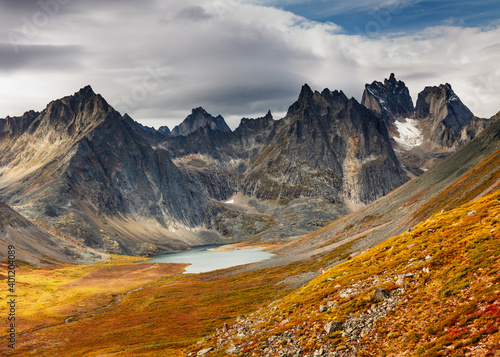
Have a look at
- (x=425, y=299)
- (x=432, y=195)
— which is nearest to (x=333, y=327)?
(x=425, y=299)

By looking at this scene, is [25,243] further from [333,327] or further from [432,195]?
[333,327]

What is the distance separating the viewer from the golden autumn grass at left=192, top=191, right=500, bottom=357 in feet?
71.7

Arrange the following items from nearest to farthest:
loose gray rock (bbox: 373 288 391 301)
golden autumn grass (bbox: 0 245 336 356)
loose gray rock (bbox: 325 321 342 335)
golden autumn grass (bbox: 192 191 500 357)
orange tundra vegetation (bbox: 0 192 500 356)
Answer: golden autumn grass (bbox: 192 191 500 357), orange tundra vegetation (bbox: 0 192 500 356), loose gray rock (bbox: 325 321 342 335), loose gray rock (bbox: 373 288 391 301), golden autumn grass (bbox: 0 245 336 356)

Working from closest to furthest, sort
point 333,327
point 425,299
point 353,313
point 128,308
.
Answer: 1. point 425,299
2. point 333,327
3. point 353,313
4. point 128,308

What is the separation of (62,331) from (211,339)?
49740 millimetres

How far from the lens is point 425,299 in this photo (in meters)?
27.5

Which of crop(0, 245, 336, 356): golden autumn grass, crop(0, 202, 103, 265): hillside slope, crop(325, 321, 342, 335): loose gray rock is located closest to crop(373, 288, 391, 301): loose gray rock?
crop(325, 321, 342, 335): loose gray rock

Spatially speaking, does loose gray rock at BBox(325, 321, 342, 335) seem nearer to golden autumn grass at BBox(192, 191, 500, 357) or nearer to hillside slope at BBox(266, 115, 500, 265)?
golden autumn grass at BBox(192, 191, 500, 357)

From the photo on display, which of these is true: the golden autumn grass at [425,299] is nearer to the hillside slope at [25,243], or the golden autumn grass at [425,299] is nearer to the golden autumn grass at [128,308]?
the golden autumn grass at [128,308]

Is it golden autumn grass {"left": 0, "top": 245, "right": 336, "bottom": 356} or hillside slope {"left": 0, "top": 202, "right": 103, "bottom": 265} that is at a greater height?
hillside slope {"left": 0, "top": 202, "right": 103, "bottom": 265}

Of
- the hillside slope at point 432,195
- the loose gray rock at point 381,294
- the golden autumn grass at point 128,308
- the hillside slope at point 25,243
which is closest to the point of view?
the loose gray rock at point 381,294

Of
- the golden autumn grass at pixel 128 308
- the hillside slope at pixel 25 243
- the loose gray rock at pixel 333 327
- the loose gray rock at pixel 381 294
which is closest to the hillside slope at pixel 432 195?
the golden autumn grass at pixel 128 308

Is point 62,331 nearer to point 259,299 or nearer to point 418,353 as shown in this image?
point 259,299

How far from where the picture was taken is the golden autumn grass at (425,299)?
71.7ft
